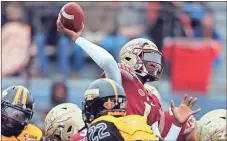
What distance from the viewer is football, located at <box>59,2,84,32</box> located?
545 cm

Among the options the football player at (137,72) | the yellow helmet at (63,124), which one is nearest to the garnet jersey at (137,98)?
the football player at (137,72)

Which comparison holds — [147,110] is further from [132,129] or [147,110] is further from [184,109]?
[132,129]

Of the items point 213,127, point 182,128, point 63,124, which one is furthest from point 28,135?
point 213,127

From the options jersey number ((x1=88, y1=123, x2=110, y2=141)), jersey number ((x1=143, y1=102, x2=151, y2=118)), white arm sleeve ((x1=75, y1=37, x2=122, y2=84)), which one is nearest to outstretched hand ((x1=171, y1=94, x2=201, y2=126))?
jersey number ((x1=143, y1=102, x2=151, y2=118))

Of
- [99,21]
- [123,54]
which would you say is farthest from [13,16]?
[123,54]

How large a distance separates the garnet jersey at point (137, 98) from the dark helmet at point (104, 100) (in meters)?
0.71

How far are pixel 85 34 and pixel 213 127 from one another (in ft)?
17.0

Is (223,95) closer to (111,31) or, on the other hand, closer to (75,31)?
(111,31)

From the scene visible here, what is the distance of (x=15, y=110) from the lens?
18.0 feet

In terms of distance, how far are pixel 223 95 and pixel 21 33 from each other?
102 inches

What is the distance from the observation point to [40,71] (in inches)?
415

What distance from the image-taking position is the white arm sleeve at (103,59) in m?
5.27

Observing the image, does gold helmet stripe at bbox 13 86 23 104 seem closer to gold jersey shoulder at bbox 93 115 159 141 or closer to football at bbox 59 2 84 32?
football at bbox 59 2 84 32

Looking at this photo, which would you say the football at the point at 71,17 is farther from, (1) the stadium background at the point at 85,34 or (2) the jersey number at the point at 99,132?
(1) the stadium background at the point at 85,34
